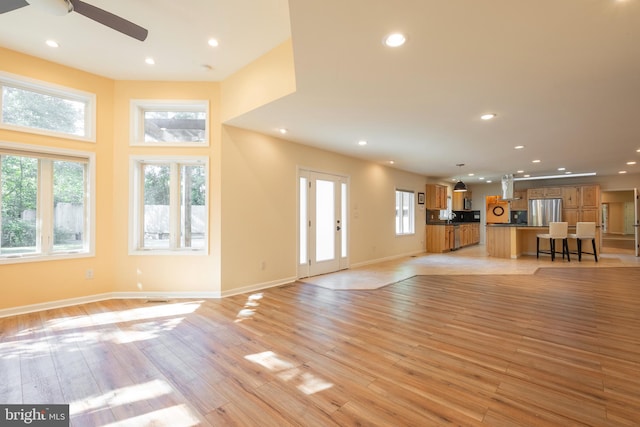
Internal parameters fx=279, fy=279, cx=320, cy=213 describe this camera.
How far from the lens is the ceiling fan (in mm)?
1946

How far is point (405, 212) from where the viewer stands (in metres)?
8.67

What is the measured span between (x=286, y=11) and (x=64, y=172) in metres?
3.65

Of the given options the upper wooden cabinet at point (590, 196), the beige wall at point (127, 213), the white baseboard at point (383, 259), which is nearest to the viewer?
the beige wall at point (127, 213)

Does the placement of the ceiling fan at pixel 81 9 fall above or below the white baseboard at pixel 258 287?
above

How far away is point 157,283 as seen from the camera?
4.17 meters

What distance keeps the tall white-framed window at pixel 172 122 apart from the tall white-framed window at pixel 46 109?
1.91 feet

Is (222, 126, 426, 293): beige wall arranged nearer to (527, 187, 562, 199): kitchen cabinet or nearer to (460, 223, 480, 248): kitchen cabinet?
(460, 223, 480, 248): kitchen cabinet

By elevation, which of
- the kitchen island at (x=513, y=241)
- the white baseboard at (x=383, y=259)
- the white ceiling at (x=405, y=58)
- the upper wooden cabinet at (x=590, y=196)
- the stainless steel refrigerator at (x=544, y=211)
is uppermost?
the white ceiling at (x=405, y=58)

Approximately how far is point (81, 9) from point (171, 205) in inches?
104

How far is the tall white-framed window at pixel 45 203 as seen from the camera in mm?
3434

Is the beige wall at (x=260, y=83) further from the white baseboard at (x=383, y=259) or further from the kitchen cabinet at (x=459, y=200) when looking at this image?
the kitchen cabinet at (x=459, y=200)

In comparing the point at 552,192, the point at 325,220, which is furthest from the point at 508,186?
the point at 325,220

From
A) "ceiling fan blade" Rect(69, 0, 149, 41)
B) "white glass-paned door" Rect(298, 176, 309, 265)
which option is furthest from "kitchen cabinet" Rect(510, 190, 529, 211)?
"ceiling fan blade" Rect(69, 0, 149, 41)

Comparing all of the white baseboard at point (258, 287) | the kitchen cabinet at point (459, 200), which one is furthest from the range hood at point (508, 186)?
the white baseboard at point (258, 287)
